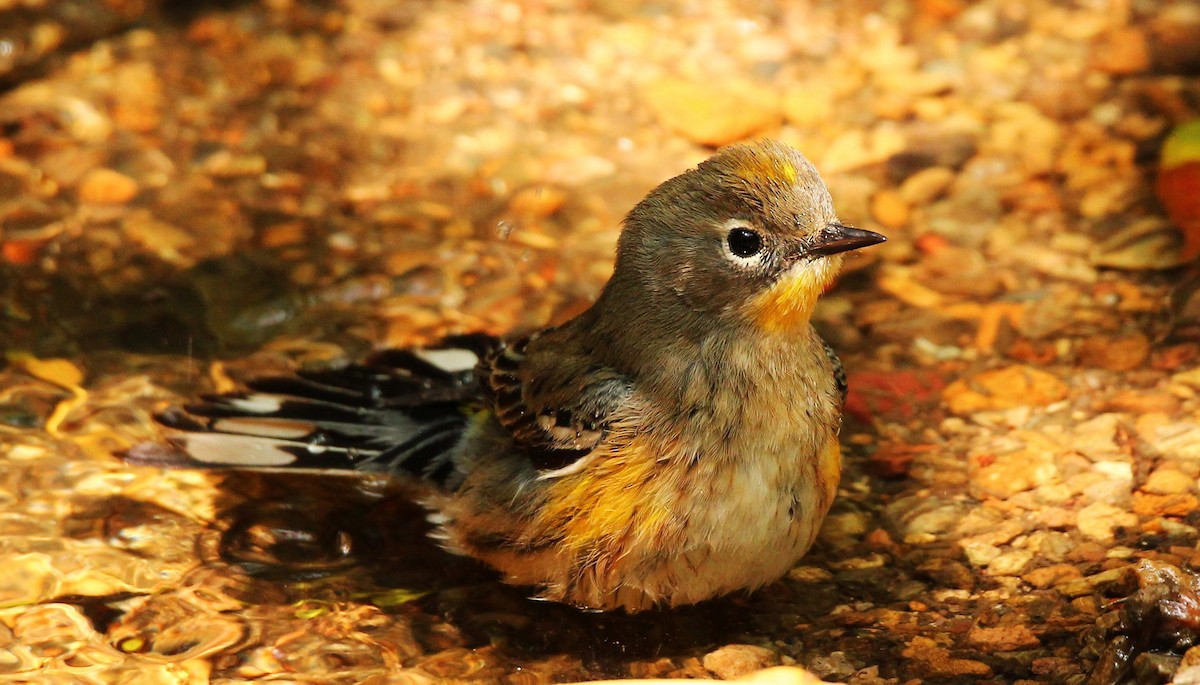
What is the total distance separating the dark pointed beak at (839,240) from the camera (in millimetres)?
4520

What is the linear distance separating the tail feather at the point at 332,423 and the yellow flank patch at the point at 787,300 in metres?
1.46

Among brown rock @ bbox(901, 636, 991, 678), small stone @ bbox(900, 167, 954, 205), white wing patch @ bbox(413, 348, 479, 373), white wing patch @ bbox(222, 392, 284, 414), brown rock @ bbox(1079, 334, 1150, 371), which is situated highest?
small stone @ bbox(900, 167, 954, 205)

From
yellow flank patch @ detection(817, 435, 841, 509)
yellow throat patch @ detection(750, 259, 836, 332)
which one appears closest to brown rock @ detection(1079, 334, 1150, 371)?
yellow flank patch @ detection(817, 435, 841, 509)

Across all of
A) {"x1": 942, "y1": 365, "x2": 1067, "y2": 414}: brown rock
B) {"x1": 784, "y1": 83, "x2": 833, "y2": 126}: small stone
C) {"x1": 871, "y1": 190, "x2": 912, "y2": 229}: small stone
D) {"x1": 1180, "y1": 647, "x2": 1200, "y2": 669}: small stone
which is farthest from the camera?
{"x1": 784, "y1": 83, "x2": 833, "y2": 126}: small stone

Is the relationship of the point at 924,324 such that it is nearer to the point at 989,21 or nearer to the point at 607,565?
the point at 607,565

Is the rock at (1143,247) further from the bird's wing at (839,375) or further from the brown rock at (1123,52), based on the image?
the bird's wing at (839,375)

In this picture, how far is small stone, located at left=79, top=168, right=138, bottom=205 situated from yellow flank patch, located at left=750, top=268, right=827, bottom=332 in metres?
3.95

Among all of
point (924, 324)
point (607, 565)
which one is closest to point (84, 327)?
point (607, 565)

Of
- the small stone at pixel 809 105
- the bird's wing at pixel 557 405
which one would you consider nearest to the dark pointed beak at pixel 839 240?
the bird's wing at pixel 557 405

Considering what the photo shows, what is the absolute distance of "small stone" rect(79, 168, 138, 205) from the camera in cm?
703

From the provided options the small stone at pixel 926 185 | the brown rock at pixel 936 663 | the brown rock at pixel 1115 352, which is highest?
the small stone at pixel 926 185

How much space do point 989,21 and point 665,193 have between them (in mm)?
4390

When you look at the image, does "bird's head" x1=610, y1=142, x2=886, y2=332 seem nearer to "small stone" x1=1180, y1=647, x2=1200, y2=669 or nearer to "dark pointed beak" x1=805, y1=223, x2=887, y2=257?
"dark pointed beak" x1=805, y1=223, x2=887, y2=257

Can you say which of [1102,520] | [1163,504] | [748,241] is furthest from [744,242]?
[1163,504]
